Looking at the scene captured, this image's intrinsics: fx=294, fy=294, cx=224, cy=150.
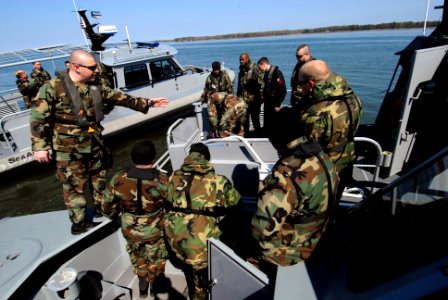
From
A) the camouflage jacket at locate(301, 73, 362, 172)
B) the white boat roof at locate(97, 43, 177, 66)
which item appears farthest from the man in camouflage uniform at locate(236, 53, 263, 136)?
the white boat roof at locate(97, 43, 177, 66)

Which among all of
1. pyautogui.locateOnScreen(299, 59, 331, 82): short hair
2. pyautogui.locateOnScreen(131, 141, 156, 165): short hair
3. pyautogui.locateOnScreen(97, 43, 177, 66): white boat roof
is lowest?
pyautogui.locateOnScreen(131, 141, 156, 165): short hair

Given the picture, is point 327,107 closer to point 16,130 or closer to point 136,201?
point 136,201

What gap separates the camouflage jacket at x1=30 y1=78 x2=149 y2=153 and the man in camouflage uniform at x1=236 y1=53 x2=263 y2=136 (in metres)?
3.09

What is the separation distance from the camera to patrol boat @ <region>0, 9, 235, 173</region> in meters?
6.82

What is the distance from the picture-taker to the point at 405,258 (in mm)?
1124

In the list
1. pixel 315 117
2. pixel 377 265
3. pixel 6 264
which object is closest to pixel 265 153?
pixel 315 117

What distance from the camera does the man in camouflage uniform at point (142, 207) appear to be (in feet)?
8.03

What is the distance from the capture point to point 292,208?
169cm

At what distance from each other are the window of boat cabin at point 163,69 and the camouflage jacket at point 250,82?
4.91m

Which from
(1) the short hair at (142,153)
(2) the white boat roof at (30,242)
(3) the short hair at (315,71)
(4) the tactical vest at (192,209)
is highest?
(3) the short hair at (315,71)

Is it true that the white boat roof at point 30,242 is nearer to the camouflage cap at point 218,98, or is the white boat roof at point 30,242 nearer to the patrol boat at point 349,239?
the patrol boat at point 349,239

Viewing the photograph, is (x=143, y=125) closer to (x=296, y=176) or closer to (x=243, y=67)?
(x=243, y=67)

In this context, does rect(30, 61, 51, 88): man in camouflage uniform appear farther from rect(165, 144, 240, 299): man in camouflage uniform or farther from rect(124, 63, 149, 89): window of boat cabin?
rect(165, 144, 240, 299): man in camouflage uniform

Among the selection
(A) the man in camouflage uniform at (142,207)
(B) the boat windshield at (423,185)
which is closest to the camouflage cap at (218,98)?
(A) the man in camouflage uniform at (142,207)
